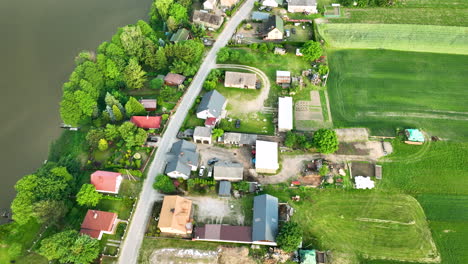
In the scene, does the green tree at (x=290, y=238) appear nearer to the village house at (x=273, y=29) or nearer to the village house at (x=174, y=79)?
the village house at (x=174, y=79)

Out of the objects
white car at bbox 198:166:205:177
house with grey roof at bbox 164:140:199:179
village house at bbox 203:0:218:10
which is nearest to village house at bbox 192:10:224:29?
village house at bbox 203:0:218:10

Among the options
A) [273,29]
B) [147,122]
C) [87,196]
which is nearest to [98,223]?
[87,196]

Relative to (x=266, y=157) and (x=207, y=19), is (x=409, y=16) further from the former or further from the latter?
(x=266, y=157)

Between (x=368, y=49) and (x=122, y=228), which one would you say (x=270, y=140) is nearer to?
(x=122, y=228)

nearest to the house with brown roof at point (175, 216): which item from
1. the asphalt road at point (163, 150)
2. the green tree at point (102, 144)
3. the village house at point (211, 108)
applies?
the asphalt road at point (163, 150)

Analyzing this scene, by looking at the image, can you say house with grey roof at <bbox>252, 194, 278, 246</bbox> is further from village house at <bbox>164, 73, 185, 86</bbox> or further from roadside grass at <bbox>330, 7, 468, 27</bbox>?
roadside grass at <bbox>330, 7, 468, 27</bbox>

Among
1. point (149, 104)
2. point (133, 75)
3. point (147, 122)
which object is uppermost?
point (133, 75)

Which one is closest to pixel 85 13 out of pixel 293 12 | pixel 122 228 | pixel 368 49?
pixel 293 12
